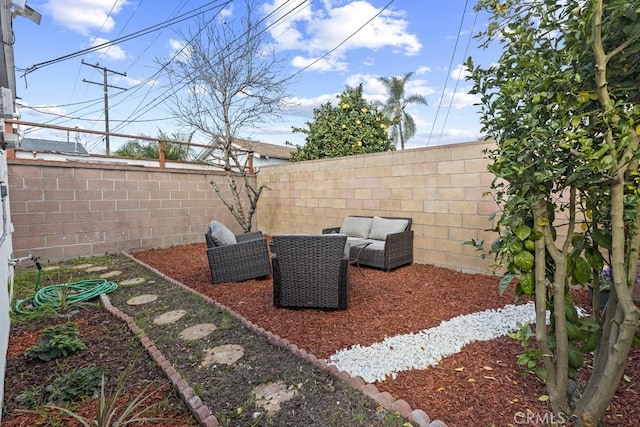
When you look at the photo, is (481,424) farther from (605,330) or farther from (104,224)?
(104,224)

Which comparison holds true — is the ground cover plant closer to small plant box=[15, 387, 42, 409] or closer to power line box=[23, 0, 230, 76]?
small plant box=[15, 387, 42, 409]

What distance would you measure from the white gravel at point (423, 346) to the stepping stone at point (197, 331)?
1104mm

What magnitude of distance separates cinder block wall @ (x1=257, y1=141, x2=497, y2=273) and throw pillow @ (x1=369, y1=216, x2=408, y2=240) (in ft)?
0.85

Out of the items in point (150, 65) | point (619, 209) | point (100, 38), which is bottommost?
point (619, 209)

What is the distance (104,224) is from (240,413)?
586 cm

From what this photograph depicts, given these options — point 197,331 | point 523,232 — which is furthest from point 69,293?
point 523,232

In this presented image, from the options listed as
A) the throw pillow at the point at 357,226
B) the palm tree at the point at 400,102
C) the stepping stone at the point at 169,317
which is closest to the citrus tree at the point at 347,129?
the throw pillow at the point at 357,226

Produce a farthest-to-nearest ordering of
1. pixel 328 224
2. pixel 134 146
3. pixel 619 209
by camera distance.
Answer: pixel 134 146, pixel 328 224, pixel 619 209

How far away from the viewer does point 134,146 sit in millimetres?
9625

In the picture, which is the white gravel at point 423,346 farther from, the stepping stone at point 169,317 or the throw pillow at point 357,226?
the throw pillow at point 357,226

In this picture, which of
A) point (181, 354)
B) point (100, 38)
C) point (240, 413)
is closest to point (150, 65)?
point (100, 38)

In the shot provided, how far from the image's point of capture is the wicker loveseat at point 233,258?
421 cm

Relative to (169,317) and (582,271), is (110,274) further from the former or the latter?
(582,271)

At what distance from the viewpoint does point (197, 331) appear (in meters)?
2.71
